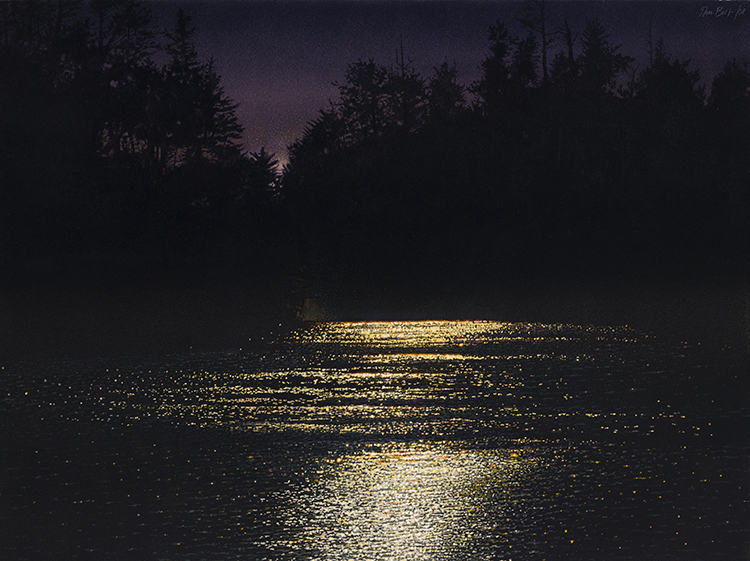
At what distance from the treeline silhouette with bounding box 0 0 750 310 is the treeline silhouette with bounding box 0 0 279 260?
9 centimetres

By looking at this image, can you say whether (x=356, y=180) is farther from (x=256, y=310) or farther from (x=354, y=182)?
(x=256, y=310)

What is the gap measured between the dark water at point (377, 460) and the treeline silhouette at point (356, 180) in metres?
15.4

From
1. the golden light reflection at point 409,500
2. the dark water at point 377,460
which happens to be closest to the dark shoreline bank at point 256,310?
the dark water at point 377,460

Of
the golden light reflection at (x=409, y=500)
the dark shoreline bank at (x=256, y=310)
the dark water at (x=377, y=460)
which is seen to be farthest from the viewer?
the dark shoreline bank at (x=256, y=310)

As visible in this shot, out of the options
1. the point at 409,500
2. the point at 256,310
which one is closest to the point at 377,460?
the point at 409,500

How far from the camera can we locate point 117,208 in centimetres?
4094

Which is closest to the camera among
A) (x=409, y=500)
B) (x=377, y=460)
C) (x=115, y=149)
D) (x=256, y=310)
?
(x=409, y=500)

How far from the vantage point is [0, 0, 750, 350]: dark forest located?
3772 centimetres

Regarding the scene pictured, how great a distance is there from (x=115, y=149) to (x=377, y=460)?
41.3 metres

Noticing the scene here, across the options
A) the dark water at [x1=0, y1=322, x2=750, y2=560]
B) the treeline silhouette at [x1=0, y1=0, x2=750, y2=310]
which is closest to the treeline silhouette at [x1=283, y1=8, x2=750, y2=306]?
the treeline silhouette at [x1=0, y1=0, x2=750, y2=310]

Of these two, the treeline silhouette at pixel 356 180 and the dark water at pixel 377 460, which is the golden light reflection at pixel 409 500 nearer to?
the dark water at pixel 377 460

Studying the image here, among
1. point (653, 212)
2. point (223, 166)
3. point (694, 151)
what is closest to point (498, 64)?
point (694, 151)

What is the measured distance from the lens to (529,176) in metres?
51.3

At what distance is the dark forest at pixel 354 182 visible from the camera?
37.7 m
